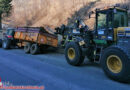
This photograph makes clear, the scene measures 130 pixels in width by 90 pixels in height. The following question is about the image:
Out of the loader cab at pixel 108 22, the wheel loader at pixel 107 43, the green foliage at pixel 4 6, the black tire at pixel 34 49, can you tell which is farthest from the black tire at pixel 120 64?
the green foliage at pixel 4 6

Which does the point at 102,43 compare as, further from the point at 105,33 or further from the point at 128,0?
the point at 128,0

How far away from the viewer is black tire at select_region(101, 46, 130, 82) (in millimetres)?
5593

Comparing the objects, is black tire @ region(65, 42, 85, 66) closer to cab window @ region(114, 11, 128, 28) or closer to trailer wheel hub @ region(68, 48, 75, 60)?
trailer wheel hub @ region(68, 48, 75, 60)

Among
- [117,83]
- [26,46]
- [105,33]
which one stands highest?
[105,33]

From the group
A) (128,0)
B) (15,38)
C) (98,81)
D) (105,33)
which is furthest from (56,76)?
(128,0)

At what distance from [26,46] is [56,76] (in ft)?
25.0

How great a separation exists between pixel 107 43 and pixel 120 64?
1820mm

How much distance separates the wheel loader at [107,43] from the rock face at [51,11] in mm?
9015

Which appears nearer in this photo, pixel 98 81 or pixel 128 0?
pixel 98 81

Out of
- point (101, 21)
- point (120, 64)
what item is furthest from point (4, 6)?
point (120, 64)

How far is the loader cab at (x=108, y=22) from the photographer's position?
7.04 meters

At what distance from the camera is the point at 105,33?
24.2ft

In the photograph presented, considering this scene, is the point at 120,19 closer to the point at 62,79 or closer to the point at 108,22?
the point at 108,22

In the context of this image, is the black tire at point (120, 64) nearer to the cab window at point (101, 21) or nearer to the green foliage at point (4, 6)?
the cab window at point (101, 21)
